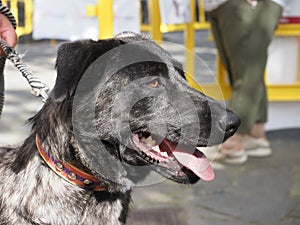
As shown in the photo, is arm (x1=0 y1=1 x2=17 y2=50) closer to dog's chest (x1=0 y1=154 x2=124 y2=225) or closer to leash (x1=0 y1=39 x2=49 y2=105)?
leash (x1=0 y1=39 x2=49 y2=105)

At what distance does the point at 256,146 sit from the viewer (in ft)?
18.4

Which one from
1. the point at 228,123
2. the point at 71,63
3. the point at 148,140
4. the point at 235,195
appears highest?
the point at 71,63

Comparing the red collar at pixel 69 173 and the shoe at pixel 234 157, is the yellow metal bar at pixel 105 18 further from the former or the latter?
the red collar at pixel 69 173

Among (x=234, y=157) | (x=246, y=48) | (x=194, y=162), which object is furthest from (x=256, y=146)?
(x=194, y=162)

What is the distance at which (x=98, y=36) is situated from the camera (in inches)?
188

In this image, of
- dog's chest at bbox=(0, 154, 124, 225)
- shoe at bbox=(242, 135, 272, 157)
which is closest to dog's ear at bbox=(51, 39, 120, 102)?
dog's chest at bbox=(0, 154, 124, 225)

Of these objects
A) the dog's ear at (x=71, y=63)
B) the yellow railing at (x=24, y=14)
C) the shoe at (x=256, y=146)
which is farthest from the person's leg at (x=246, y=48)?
the yellow railing at (x=24, y=14)

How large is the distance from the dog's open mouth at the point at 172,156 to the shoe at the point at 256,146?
3.10 meters

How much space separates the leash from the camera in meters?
2.60

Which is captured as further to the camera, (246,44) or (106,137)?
(246,44)

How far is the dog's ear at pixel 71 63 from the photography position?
230 centimetres

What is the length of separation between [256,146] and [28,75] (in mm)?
3390

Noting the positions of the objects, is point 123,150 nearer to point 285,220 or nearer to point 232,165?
point 285,220

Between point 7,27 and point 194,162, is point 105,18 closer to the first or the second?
point 7,27
